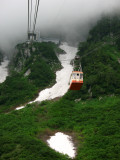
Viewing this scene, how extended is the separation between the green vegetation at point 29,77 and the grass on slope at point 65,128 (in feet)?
38.0

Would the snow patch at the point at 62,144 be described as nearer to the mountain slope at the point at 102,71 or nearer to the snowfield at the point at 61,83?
the mountain slope at the point at 102,71

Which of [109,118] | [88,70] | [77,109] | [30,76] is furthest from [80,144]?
[30,76]

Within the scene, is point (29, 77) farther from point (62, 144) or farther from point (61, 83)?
point (62, 144)

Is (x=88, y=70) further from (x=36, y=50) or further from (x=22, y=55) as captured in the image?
(x=22, y=55)

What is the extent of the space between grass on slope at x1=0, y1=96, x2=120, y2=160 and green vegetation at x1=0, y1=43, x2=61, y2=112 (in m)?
11.6

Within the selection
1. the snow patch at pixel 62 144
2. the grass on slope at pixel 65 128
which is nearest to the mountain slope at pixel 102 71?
the grass on slope at pixel 65 128

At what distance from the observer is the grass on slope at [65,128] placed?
90.0 feet

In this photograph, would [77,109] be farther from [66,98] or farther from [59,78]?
[59,78]

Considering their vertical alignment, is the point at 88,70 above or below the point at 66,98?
above

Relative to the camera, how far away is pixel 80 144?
106ft

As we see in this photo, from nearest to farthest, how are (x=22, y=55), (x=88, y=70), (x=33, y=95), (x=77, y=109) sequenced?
(x=77, y=109), (x=33, y=95), (x=88, y=70), (x=22, y=55)

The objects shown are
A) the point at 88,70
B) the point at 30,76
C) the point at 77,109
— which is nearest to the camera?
the point at 77,109

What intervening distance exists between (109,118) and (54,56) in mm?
68186

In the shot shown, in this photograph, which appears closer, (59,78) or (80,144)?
(80,144)
